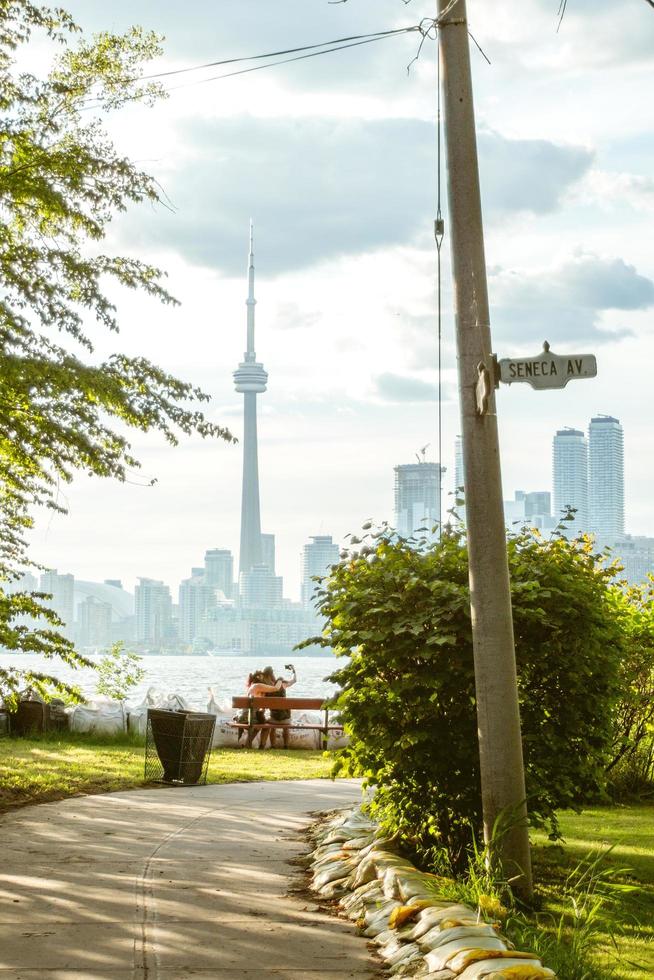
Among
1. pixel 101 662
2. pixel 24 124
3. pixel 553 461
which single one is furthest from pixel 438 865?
pixel 553 461

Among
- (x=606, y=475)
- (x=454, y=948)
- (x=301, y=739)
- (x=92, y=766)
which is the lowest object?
(x=454, y=948)

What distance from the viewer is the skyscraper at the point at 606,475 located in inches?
5743

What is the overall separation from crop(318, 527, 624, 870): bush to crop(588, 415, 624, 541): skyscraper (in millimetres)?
137597

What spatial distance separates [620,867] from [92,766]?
892cm

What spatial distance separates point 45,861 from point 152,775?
19.4 feet

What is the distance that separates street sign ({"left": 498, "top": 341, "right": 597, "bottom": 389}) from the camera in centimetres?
692

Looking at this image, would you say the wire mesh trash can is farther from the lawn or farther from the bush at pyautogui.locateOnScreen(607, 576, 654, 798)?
the bush at pyautogui.locateOnScreen(607, 576, 654, 798)

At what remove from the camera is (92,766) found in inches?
608

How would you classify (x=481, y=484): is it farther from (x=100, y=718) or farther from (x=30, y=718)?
(x=30, y=718)

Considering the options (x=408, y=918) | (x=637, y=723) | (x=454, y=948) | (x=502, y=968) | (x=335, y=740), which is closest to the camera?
(x=502, y=968)

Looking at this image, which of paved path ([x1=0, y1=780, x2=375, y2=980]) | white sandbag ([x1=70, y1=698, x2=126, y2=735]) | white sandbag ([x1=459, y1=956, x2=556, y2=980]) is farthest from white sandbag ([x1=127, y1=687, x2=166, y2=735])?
white sandbag ([x1=459, y1=956, x2=556, y2=980])

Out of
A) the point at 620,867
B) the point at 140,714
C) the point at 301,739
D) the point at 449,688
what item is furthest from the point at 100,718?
the point at 449,688

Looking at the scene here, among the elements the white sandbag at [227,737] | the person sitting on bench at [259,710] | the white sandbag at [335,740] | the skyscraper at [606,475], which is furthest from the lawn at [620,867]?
the skyscraper at [606,475]

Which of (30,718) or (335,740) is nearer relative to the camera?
(335,740)
